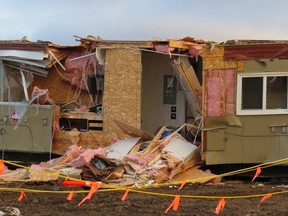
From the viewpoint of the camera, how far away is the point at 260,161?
1224 cm

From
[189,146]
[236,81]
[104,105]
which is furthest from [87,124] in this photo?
[236,81]

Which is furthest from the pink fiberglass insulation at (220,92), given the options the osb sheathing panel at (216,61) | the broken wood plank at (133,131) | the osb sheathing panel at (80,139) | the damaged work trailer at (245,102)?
the osb sheathing panel at (80,139)

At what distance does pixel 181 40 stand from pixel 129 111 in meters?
2.39

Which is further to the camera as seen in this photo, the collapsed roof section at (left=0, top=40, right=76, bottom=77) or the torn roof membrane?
the collapsed roof section at (left=0, top=40, right=76, bottom=77)

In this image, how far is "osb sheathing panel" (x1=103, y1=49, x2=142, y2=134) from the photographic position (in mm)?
13594

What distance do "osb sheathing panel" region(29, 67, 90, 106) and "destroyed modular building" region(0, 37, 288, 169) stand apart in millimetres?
30

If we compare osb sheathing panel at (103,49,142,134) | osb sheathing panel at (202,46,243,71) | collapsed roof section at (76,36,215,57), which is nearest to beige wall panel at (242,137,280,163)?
osb sheathing panel at (202,46,243,71)

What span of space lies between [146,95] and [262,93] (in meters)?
4.32

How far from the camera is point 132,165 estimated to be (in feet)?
38.9

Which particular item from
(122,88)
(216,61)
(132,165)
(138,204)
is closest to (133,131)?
(122,88)

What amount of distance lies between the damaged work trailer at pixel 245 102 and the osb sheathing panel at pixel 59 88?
415 centimetres

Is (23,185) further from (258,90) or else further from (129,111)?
(258,90)

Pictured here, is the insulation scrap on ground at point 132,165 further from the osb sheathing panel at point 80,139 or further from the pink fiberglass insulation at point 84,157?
the osb sheathing panel at point 80,139

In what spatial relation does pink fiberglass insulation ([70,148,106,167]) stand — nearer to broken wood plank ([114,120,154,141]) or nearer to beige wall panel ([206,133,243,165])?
broken wood plank ([114,120,154,141])
